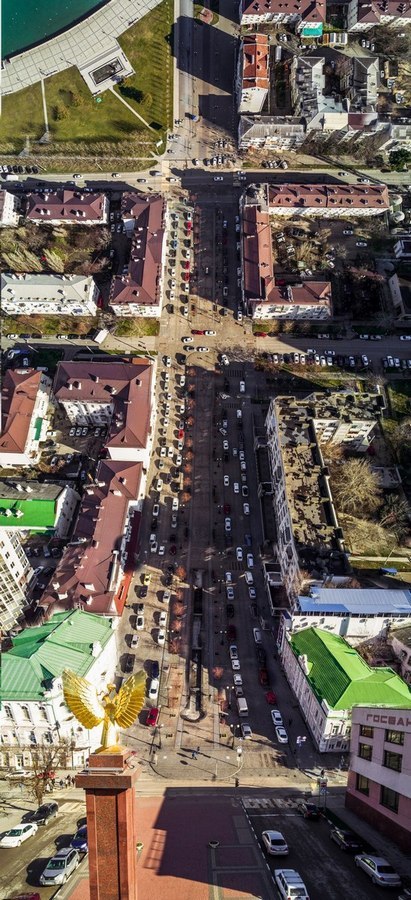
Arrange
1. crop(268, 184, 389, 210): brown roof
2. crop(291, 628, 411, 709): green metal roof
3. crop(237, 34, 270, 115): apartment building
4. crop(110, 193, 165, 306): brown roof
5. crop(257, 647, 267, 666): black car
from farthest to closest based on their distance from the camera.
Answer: crop(237, 34, 270, 115): apartment building → crop(268, 184, 389, 210): brown roof → crop(110, 193, 165, 306): brown roof → crop(257, 647, 267, 666): black car → crop(291, 628, 411, 709): green metal roof

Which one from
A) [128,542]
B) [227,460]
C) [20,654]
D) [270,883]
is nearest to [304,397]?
[227,460]

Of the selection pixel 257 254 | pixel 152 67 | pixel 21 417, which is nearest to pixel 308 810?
pixel 21 417

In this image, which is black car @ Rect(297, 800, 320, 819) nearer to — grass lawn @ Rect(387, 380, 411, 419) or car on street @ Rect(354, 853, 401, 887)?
car on street @ Rect(354, 853, 401, 887)

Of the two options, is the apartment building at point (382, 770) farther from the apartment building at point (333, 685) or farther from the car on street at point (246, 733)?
the car on street at point (246, 733)

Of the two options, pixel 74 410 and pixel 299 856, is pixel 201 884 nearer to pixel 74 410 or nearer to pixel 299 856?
pixel 299 856

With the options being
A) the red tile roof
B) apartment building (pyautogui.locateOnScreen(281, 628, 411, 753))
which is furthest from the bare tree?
the red tile roof

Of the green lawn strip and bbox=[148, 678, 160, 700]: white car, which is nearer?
bbox=[148, 678, 160, 700]: white car

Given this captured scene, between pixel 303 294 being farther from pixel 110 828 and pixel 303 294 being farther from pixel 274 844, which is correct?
pixel 110 828
